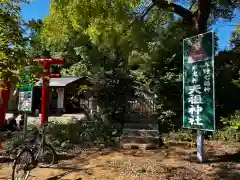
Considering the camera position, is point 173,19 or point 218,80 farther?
point 173,19

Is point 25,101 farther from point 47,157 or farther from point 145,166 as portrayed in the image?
point 145,166

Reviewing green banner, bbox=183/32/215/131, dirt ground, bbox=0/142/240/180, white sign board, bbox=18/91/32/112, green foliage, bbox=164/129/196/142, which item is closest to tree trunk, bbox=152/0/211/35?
green banner, bbox=183/32/215/131

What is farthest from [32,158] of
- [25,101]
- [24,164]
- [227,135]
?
[227,135]

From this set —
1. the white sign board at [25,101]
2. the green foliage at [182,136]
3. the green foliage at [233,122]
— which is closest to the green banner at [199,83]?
the green foliage at [233,122]

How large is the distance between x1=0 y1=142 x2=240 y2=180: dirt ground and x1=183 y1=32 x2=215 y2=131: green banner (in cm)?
115

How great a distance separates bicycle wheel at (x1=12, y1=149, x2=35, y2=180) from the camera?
22.1 feet

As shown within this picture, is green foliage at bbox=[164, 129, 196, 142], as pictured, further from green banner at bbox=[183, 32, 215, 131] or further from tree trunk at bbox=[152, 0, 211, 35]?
tree trunk at bbox=[152, 0, 211, 35]

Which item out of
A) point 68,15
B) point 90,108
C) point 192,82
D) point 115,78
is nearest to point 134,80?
point 115,78

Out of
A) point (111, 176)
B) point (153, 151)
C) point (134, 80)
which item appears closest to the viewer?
point (111, 176)

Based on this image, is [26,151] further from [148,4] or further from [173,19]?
[173,19]

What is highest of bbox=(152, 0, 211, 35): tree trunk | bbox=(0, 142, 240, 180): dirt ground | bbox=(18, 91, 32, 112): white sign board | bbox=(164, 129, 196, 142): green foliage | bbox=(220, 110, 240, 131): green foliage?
bbox=(152, 0, 211, 35): tree trunk

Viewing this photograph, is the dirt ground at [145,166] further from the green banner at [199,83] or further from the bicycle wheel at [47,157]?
the green banner at [199,83]

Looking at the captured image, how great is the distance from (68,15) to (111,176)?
7195 millimetres

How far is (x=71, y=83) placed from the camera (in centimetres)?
1880
